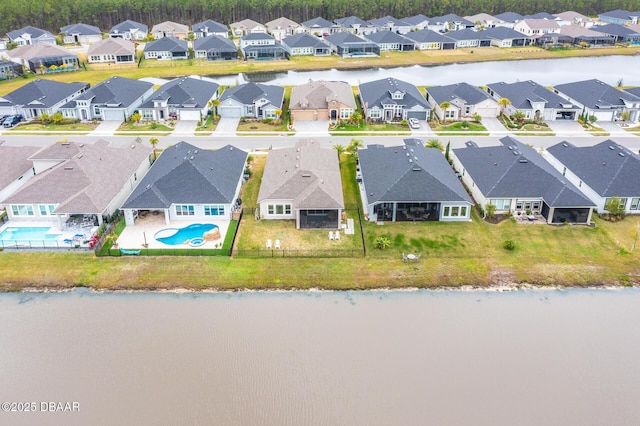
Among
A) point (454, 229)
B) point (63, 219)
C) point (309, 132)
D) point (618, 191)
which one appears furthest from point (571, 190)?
point (63, 219)

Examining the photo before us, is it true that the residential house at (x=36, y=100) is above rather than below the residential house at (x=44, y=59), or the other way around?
below

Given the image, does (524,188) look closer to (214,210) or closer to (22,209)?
(214,210)

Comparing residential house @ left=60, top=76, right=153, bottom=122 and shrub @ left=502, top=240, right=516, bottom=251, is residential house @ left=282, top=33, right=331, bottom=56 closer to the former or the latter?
residential house @ left=60, top=76, right=153, bottom=122

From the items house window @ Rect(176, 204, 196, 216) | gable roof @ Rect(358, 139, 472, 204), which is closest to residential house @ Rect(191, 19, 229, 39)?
gable roof @ Rect(358, 139, 472, 204)

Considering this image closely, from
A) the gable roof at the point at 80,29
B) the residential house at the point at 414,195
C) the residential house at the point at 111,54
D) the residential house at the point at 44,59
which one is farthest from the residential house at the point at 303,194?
the gable roof at the point at 80,29

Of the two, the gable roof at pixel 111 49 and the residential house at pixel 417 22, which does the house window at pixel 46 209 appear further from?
the residential house at pixel 417 22
